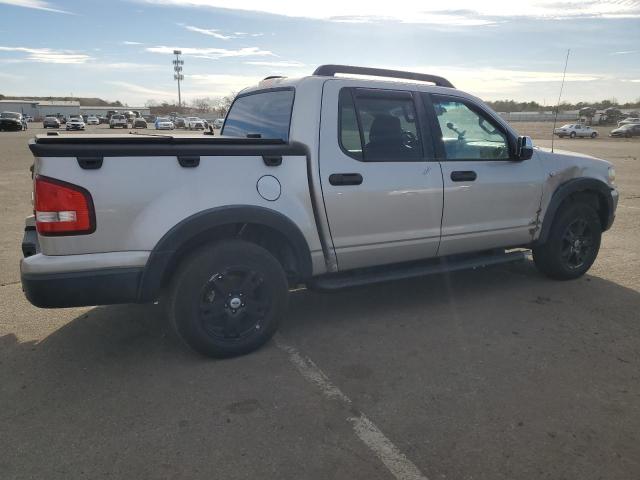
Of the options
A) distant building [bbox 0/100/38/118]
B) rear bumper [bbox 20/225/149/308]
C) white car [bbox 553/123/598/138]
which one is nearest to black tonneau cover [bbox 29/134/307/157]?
rear bumper [bbox 20/225/149/308]

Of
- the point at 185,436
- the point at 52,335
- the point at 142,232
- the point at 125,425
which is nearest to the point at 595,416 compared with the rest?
the point at 185,436

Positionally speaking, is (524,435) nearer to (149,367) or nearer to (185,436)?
(185,436)

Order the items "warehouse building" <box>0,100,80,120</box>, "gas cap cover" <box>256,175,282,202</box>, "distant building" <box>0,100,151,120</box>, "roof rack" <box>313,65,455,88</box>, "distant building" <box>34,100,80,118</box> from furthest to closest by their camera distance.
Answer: "distant building" <box>34,100,80,118</box>
"distant building" <box>0,100,151,120</box>
"warehouse building" <box>0,100,80,120</box>
"roof rack" <box>313,65,455,88</box>
"gas cap cover" <box>256,175,282,202</box>

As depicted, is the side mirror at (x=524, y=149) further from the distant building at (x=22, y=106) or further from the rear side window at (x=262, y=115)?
the distant building at (x=22, y=106)

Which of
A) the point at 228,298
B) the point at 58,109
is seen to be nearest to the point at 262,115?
the point at 228,298

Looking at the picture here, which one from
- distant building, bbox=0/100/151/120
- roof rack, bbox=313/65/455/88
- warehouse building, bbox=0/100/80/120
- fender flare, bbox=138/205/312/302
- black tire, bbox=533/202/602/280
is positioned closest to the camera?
fender flare, bbox=138/205/312/302

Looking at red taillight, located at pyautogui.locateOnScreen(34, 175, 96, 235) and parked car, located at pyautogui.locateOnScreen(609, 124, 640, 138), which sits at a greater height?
red taillight, located at pyautogui.locateOnScreen(34, 175, 96, 235)

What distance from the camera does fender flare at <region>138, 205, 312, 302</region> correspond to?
127 inches

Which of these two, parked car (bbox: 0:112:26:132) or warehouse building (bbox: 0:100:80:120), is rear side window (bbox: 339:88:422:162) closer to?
parked car (bbox: 0:112:26:132)

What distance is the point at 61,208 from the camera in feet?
9.73

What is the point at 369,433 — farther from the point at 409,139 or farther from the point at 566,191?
the point at 566,191

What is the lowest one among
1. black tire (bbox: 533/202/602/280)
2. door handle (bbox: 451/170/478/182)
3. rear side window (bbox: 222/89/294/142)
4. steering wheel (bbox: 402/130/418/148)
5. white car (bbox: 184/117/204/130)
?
white car (bbox: 184/117/204/130)

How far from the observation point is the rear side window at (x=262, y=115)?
3992 mm

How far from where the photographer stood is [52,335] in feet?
13.1
